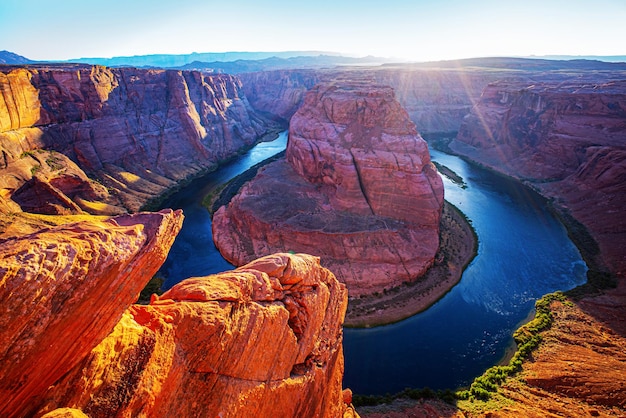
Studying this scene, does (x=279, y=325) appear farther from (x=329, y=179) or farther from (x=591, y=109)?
(x=591, y=109)

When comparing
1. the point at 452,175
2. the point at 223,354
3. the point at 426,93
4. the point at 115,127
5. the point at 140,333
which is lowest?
the point at 452,175

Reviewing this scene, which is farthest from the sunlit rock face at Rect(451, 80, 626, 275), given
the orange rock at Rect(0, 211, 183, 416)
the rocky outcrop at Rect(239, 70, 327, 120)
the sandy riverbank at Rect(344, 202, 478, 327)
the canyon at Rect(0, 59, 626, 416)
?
the rocky outcrop at Rect(239, 70, 327, 120)

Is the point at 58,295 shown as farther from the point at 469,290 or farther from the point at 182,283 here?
the point at 469,290

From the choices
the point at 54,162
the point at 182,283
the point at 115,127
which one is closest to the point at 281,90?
the point at 115,127

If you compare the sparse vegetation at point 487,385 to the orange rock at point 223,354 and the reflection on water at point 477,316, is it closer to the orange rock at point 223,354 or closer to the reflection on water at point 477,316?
the reflection on water at point 477,316

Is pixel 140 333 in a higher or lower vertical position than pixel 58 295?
lower

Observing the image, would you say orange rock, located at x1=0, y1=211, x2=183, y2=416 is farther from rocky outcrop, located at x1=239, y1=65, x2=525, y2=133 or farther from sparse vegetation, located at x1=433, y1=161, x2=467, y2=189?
rocky outcrop, located at x1=239, y1=65, x2=525, y2=133

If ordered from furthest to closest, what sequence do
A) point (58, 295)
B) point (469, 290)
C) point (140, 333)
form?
point (469, 290)
point (140, 333)
point (58, 295)

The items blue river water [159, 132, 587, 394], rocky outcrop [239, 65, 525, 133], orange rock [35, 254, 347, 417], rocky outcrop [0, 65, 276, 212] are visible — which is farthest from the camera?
rocky outcrop [239, 65, 525, 133]
